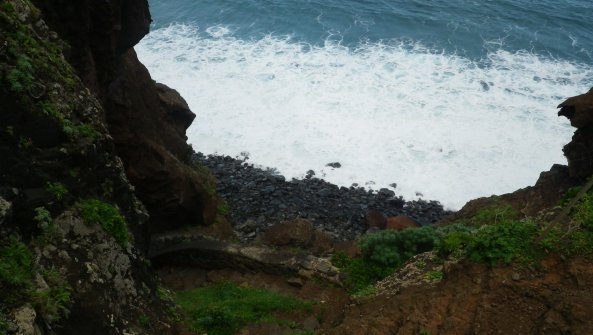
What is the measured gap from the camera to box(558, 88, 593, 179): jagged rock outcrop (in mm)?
14468

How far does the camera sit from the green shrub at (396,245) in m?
12.6

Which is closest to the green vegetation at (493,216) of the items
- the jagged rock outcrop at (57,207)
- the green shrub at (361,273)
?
the green shrub at (361,273)

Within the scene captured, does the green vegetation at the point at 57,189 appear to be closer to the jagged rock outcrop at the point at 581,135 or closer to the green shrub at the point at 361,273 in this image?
the green shrub at the point at 361,273

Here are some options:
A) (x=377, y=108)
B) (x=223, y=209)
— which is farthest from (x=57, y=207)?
(x=377, y=108)

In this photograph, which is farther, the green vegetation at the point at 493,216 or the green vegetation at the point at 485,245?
the green vegetation at the point at 493,216

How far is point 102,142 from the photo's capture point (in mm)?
9211

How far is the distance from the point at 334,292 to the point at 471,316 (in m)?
4.34

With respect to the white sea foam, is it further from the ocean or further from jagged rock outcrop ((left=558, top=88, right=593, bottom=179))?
jagged rock outcrop ((left=558, top=88, right=593, bottom=179))

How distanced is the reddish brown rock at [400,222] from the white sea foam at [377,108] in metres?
3.00

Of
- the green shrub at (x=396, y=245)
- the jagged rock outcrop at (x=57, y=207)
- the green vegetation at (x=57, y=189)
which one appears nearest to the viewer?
the jagged rock outcrop at (x=57, y=207)

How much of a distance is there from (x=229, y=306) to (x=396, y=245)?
15.0ft

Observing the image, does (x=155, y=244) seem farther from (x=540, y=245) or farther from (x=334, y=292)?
(x=540, y=245)

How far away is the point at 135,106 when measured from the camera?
14.8 metres

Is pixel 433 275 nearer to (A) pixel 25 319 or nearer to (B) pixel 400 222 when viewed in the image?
(A) pixel 25 319
